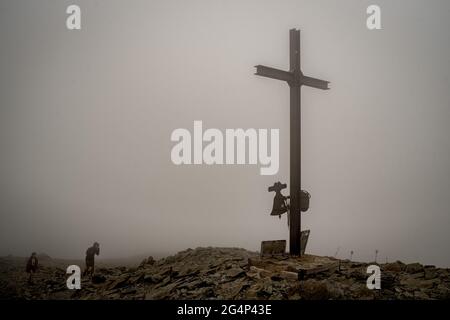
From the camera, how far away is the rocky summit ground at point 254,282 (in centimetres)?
626

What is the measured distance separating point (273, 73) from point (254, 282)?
4.58m

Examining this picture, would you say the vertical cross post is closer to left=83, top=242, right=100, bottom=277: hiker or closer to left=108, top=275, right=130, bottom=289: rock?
left=108, top=275, right=130, bottom=289: rock

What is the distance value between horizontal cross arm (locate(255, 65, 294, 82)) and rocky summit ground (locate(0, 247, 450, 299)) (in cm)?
409

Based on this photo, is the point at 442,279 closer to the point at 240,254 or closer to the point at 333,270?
the point at 333,270

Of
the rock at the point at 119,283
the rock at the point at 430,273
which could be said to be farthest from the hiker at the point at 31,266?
the rock at the point at 430,273

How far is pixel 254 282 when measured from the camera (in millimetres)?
6828

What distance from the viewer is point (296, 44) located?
8.56 metres

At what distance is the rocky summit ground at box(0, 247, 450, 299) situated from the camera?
6258 mm

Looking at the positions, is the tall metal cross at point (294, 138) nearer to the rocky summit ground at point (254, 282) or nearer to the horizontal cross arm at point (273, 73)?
the horizontal cross arm at point (273, 73)
